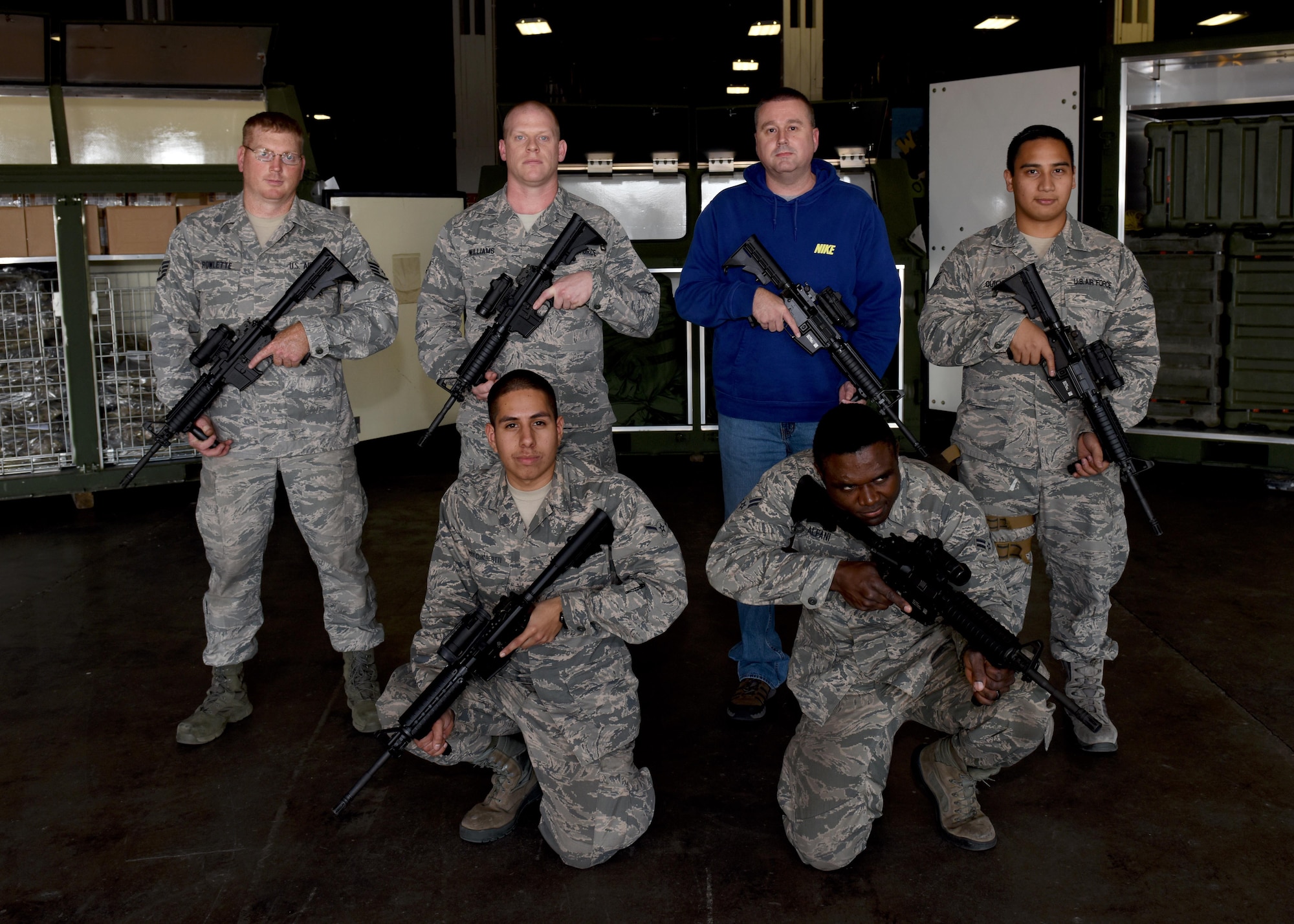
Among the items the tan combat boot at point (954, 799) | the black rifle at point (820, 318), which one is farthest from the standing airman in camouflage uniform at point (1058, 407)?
the tan combat boot at point (954, 799)

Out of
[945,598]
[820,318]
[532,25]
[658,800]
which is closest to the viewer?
[945,598]

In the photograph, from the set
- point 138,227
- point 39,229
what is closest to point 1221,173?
point 138,227

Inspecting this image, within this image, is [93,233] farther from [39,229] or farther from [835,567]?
[835,567]

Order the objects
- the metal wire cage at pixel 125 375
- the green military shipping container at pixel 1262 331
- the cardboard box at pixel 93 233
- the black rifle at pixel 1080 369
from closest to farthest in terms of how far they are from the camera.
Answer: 1. the black rifle at pixel 1080 369
2. the cardboard box at pixel 93 233
3. the metal wire cage at pixel 125 375
4. the green military shipping container at pixel 1262 331

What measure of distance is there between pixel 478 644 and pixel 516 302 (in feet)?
3.52

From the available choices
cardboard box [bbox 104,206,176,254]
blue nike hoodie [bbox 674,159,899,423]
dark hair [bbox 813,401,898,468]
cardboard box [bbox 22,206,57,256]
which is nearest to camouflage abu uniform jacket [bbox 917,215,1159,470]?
blue nike hoodie [bbox 674,159,899,423]

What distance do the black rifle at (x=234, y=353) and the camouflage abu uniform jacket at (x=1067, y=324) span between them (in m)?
1.80

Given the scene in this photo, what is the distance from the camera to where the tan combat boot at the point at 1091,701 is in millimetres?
2977

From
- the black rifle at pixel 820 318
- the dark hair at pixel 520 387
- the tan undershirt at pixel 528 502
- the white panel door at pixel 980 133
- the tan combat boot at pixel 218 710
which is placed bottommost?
the tan combat boot at pixel 218 710

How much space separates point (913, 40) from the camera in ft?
55.6

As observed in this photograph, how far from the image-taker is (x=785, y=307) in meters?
3.15

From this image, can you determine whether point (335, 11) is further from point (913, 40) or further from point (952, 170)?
point (952, 170)

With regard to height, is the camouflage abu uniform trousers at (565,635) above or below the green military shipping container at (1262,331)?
below

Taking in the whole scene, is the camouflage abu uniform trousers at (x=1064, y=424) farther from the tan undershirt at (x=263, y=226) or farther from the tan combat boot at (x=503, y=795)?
the tan undershirt at (x=263, y=226)
